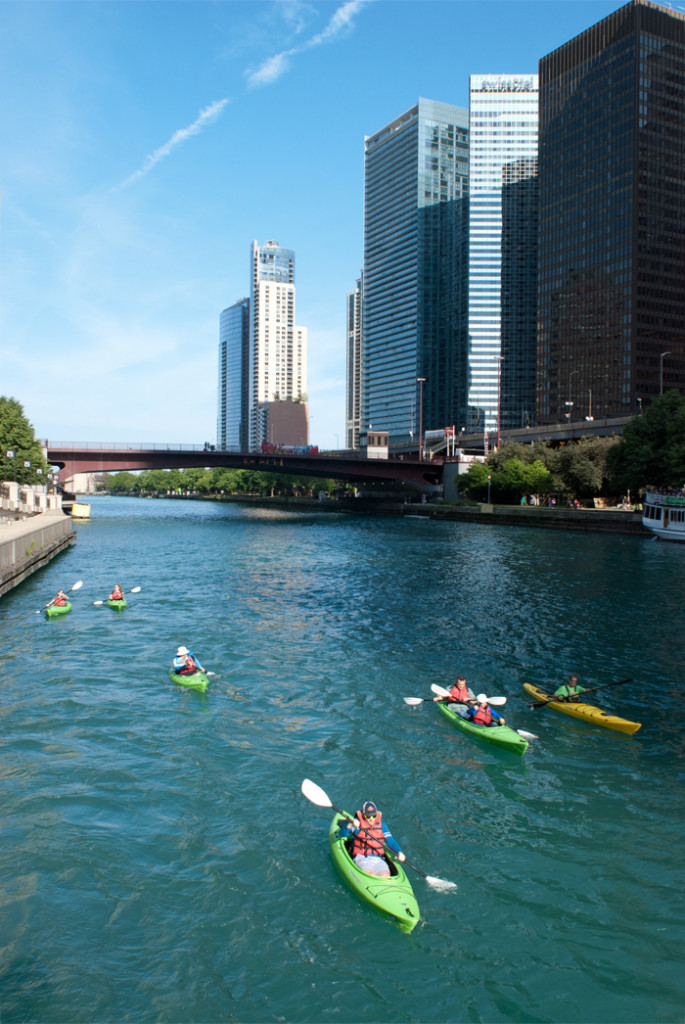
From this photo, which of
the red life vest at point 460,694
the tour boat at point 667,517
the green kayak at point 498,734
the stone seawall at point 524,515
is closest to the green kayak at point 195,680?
the red life vest at point 460,694

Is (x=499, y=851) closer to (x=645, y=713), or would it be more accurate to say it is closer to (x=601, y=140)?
(x=645, y=713)

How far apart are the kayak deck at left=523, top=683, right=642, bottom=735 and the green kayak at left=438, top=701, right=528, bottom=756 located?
10.2 ft

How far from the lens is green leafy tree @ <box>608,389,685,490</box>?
8075 centimetres

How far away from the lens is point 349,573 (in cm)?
5791

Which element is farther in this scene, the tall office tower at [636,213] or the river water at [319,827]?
the tall office tower at [636,213]

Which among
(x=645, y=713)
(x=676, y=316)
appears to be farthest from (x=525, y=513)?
(x=676, y=316)

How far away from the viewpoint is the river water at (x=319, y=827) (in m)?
11.3

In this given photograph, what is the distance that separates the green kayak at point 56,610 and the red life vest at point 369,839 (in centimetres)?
2809

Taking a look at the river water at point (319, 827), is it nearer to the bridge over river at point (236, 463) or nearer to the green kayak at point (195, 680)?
the green kayak at point (195, 680)

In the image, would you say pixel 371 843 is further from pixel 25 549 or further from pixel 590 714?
pixel 25 549

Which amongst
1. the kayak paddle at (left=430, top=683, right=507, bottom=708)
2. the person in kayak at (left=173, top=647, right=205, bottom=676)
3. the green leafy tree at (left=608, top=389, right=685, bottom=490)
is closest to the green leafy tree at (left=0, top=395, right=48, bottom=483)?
the person in kayak at (left=173, top=647, right=205, bottom=676)

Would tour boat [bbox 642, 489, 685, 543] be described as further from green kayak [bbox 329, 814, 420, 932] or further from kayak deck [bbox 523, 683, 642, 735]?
green kayak [bbox 329, 814, 420, 932]

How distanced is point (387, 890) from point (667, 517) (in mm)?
73750

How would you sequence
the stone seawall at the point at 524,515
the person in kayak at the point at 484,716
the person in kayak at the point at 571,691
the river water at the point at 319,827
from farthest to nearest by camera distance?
1. the stone seawall at the point at 524,515
2. the person in kayak at the point at 571,691
3. the person in kayak at the point at 484,716
4. the river water at the point at 319,827
